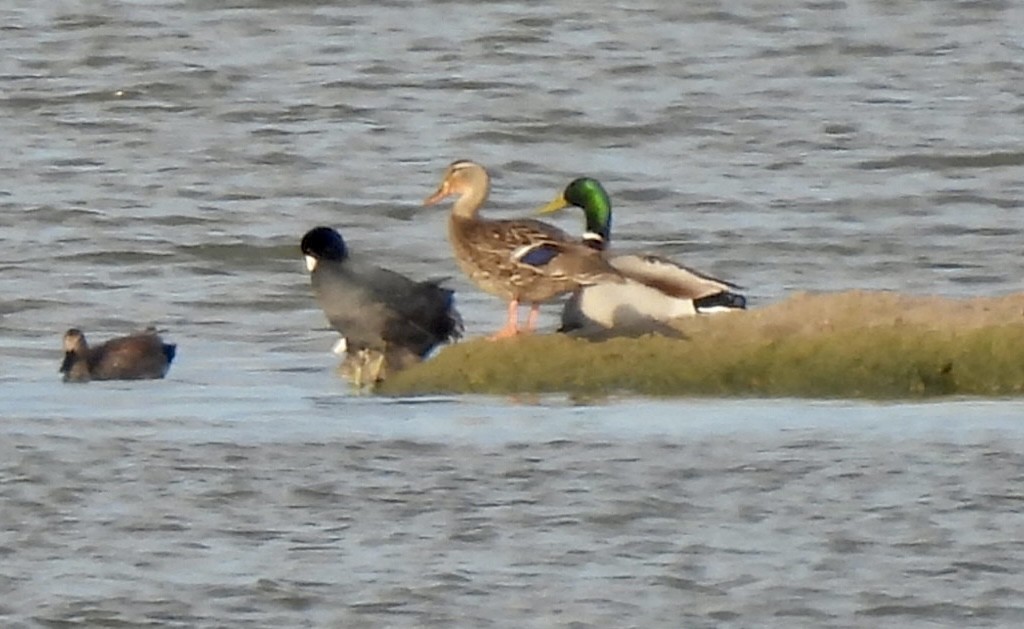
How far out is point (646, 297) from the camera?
12750 mm

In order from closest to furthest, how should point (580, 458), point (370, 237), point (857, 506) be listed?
point (857, 506) < point (580, 458) < point (370, 237)

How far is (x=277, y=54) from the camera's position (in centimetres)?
2647

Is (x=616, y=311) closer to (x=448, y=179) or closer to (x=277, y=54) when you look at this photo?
(x=448, y=179)

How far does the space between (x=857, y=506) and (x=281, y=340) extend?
6.44 m

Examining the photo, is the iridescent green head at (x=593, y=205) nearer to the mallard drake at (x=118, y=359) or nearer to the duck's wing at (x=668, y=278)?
the duck's wing at (x=668, y=278)

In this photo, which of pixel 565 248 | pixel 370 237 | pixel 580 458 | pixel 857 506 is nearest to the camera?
pixel 857 506

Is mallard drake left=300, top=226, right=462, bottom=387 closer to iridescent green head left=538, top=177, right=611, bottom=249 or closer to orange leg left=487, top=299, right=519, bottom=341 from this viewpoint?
orange leg left=487, top=299, right=519, bottom=341

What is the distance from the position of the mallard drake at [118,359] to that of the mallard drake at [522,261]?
4.56ft

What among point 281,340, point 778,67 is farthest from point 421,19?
point 281,340

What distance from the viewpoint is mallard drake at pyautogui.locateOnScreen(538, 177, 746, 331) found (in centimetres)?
1263

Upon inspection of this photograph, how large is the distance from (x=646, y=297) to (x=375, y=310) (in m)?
1.18

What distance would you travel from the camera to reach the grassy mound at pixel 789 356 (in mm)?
11086

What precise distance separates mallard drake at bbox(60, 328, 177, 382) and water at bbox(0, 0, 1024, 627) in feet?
0.51

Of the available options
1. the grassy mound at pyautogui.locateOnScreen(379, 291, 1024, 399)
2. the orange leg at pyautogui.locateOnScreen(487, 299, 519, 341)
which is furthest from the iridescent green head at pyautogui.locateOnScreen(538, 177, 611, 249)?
the grassy mound at pyautogui.locateOnScreen(379, 291, 1024, 399)
